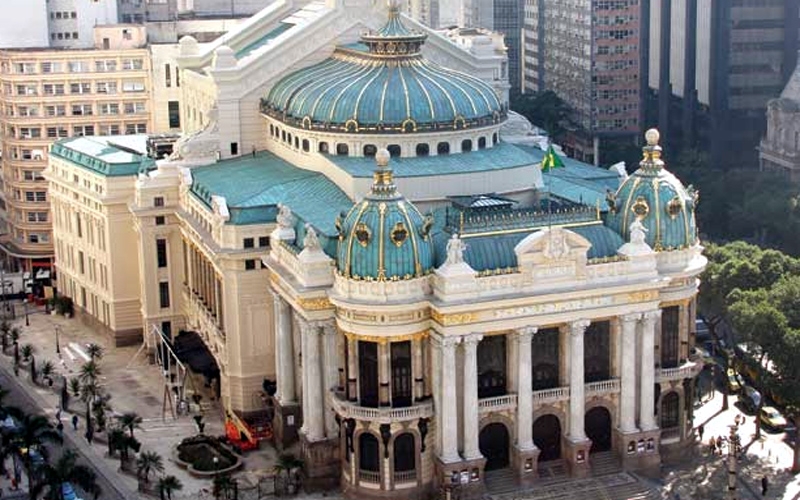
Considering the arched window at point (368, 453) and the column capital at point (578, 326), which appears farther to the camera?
the column capital at point (578, 326)

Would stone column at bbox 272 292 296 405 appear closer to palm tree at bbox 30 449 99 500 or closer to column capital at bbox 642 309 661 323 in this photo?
palm tree at bbox 30 449 99 500

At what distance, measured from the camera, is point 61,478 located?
118375mm

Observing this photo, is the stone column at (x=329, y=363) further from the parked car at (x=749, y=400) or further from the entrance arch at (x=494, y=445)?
the parked car at (x=749, y=400)

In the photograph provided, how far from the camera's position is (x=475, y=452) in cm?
12331

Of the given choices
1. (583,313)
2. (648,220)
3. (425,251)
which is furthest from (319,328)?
(648,220)

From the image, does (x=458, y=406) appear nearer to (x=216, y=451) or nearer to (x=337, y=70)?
(x=216, y=451)

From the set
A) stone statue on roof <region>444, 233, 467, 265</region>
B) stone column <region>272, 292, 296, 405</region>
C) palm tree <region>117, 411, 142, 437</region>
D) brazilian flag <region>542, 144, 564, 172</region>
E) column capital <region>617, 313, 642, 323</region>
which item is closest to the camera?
stone statue on roof <region>444, 233, 467, 265</region>

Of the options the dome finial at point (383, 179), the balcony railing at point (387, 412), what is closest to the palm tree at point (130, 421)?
the balcony railing at point (387, 412)

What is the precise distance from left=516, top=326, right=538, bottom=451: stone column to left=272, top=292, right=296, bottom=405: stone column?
22.2 metres

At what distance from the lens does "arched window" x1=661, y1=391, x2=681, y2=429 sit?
13238 centimetres

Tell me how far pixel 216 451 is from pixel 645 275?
4270cm

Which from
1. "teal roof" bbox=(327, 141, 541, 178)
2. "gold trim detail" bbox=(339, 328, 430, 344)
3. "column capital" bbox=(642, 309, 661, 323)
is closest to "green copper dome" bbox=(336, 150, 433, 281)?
"gold trim detail" bbox=(339, 328, 430, 344)

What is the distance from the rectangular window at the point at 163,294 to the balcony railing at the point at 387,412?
159ft

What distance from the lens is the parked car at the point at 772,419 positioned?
140375mm
